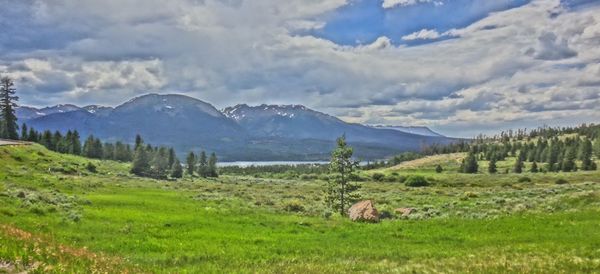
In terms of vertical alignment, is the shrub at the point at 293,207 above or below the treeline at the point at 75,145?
below

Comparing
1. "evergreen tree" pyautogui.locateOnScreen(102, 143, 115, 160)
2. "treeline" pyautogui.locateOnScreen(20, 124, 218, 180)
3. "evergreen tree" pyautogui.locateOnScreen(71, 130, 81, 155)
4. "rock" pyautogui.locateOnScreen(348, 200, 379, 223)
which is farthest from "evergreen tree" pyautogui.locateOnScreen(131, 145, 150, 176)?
"rock" pyautogui.locateOnScreen(348, 200, 379, 223)

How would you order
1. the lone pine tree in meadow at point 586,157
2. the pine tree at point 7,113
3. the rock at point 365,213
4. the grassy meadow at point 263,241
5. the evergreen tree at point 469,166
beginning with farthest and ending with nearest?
the evergreen tree at point 469,166, the lone pine tree in meadow at point 586,157, the pine tree at point 7,113, the rock at point 365,213, the grassy meadow at point 263,241

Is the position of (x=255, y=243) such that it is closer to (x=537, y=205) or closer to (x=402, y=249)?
(x=402, y=249)

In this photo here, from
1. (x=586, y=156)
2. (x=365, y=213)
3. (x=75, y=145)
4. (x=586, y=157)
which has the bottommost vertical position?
(x=365, y=213)

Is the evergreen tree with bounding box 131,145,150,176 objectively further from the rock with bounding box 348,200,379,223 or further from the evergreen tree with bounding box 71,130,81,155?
the rock with bounding box 348,200,379,223

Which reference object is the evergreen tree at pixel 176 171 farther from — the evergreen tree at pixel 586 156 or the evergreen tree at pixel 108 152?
the evergreen tree at pixel 586 156

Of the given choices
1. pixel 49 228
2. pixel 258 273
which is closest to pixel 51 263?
pixel 258 273

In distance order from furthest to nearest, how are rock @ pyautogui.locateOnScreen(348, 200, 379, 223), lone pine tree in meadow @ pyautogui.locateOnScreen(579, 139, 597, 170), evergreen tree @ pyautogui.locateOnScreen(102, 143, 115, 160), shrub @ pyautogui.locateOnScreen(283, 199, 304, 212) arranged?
lone pine tree in meadow @ pyautogui.locateOnScreen(579, 139, 597, 170) → evergreen tree @ pyautogui.locateOnScreen(102, 143, 115, 160) → shrub @ pyautogui.locateOnScreen(283, 199, 304, 212) → rock @ pyautogui.locateOnScreen(348, 200, 379, 223)

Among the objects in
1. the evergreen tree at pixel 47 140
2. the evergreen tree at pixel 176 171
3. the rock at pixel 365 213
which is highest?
the evergreen tree at pixel 47 140

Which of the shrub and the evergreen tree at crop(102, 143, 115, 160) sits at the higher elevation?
the evergreen tree at crop(102, 143, 115, 160)

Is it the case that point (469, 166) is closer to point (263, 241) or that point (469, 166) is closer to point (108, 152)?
point (108, 152)

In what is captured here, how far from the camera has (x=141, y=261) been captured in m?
18.0

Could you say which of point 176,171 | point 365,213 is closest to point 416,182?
point 176,171

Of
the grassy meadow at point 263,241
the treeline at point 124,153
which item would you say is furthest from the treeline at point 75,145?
the grassy meadow at point 263,241
